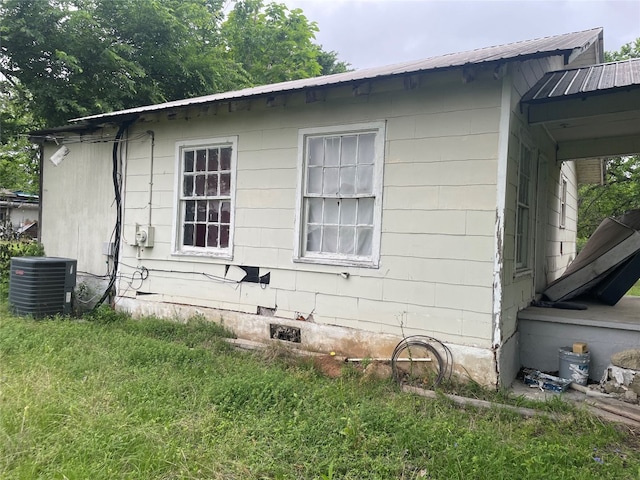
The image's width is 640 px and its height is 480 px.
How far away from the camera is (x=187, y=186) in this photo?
6.35 metres

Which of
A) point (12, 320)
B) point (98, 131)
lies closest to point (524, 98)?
point (98, 131)

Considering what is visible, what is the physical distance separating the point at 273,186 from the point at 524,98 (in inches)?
119

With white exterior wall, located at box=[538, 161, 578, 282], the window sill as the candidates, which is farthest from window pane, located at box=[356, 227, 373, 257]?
white exterior wall, located at box=[538, 161, 578, 282]

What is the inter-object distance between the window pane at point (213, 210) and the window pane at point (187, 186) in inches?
16.7

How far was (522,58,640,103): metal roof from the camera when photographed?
4.08 meters

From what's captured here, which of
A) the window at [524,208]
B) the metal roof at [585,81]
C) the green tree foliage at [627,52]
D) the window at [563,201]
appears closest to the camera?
the metal roof at [585,81]

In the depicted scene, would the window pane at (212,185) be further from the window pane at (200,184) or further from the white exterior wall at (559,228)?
the white exterior wall at (559,228)

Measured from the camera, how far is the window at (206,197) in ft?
19.6

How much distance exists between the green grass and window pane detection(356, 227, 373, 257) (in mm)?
1316

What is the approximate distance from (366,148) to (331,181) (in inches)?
22.5

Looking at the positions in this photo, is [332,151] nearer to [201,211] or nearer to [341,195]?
[341,195]

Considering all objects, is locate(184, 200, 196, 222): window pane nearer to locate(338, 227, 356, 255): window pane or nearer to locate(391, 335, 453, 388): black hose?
locate(338, 227, 356, 255): window pane

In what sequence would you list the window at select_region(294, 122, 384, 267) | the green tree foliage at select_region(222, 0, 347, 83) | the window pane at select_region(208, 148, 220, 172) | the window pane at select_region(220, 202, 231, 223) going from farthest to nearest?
Answer: the green tree foliage at select_region(222, 0, 347, 83), the window pane at select_region(208, 148, 220, 172), the window pane at select_region(220, 202, 231, 223), the window at select_region(294, 122, 384, 267)

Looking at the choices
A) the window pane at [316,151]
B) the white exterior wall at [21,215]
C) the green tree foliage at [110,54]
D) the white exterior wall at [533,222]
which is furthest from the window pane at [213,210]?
the white exterior wall at [21,215]
